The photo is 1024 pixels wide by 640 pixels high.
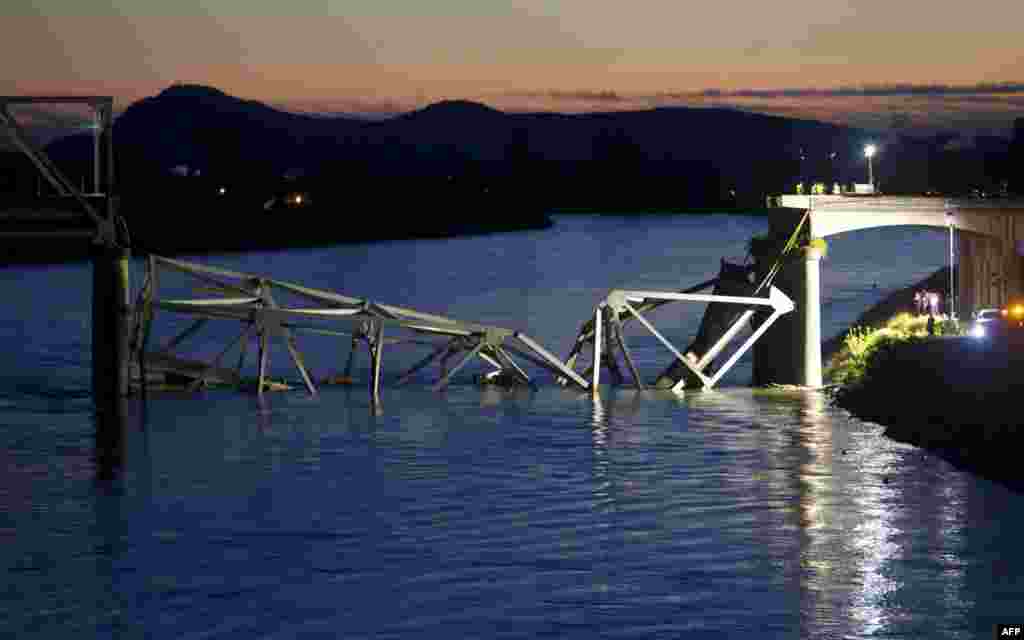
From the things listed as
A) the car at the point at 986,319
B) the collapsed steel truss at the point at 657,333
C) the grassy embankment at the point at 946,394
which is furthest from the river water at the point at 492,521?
the car at the point at 986,319

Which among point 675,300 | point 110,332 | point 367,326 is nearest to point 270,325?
point 367,326

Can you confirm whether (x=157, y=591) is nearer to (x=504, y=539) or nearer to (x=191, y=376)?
(x=504, y=539)

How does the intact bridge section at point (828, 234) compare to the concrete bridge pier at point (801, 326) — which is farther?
the intact bridge section at point (828, 234)

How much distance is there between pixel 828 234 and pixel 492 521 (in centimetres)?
2926

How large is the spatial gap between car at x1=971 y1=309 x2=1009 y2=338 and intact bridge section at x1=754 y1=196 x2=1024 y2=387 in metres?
0.79

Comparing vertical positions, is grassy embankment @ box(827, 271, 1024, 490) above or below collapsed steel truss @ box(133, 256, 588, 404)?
below

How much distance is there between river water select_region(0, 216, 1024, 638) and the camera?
3114 centimetres

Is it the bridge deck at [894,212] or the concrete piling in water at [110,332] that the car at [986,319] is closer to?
the bridge deck at [894,212]

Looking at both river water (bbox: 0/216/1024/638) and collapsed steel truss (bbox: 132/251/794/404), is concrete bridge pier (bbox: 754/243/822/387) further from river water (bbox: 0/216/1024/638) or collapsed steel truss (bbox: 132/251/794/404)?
river water (bbox: 0/216/1024/638)

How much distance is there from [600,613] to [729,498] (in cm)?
1304

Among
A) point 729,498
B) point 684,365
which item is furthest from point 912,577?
point 684,365

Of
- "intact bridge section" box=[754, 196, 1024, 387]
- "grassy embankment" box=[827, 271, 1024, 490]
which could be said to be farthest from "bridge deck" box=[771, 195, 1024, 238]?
"grassy embankment" box=[827, 271, 1024, 490]

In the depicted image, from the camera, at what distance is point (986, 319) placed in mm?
67938

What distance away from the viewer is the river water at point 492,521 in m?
31.1
